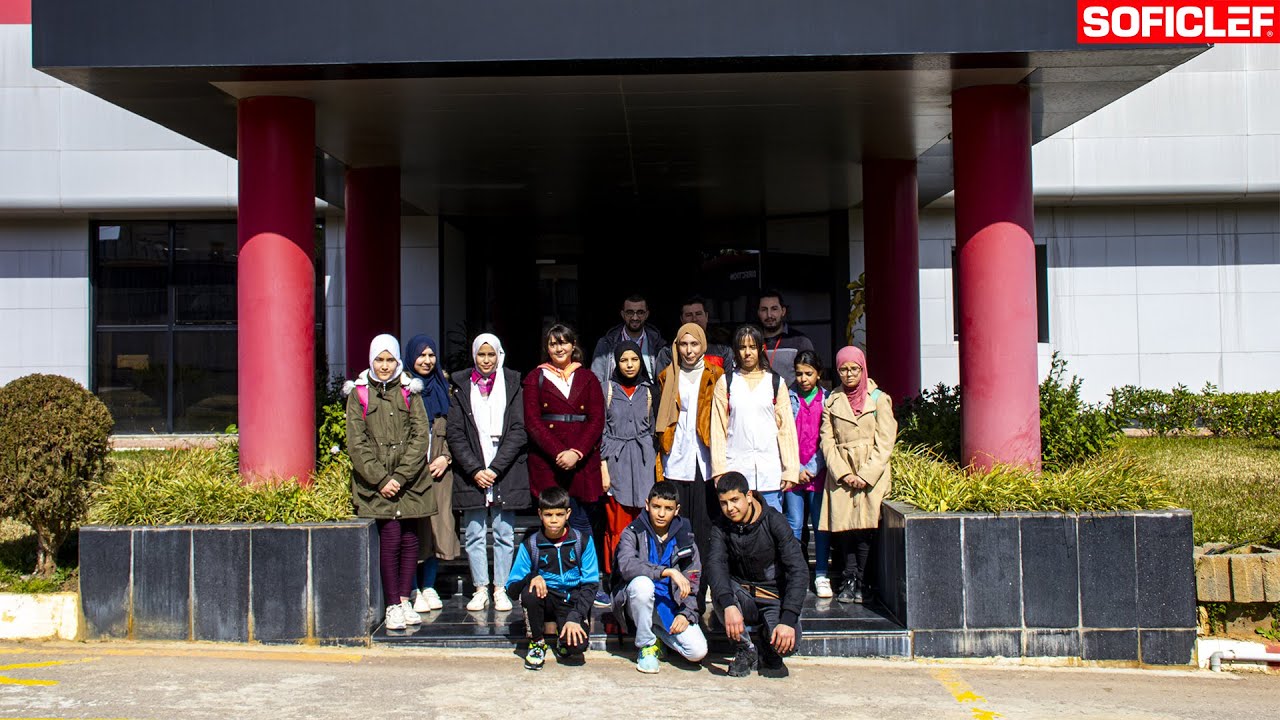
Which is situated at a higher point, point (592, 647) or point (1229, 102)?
point (1229, 102)

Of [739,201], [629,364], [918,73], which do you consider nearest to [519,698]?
[629,364]

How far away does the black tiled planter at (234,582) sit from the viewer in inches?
271

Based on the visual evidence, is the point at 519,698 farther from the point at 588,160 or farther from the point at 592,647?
the point at 588,160

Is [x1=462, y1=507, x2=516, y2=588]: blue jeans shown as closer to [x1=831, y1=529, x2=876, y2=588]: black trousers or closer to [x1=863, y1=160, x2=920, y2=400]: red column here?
[x1=831, y1=529, x2=876, y2=588]: black trousers

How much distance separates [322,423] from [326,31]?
10.7 ft

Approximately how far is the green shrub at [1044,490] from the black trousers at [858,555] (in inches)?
14.3

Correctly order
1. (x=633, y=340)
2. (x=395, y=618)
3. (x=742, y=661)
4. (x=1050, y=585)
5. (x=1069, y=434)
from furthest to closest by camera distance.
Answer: (x=633, y=340)
(x=1069, y=434)
(x=395, y=618)
(x=1050, y=585)
(x=742, y=661)

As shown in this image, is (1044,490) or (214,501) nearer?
(1044,490)

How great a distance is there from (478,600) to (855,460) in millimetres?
2606

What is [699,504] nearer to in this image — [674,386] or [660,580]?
[674,386]

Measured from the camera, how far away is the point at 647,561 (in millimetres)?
6461

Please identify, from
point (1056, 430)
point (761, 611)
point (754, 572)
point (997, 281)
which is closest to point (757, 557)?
point (754, 572)

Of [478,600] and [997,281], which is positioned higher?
[997,281]

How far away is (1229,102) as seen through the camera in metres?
15.3
